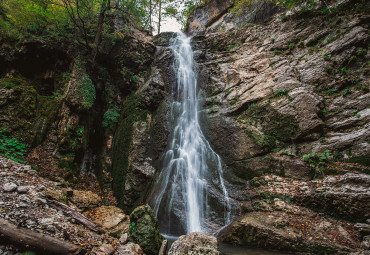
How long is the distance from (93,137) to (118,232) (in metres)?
6.56

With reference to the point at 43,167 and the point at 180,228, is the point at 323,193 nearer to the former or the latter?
the point at 180,228

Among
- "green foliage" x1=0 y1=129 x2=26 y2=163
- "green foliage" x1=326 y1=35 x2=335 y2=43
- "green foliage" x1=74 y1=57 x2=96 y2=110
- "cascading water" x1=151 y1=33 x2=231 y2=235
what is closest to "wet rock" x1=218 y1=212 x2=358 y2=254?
"cascading water" x1=151 y1=33 x2=231 y2=235

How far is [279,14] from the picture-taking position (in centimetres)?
1066

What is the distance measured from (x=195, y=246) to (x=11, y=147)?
7.03 m

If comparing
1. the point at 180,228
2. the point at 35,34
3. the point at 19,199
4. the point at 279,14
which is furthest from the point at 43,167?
the point at 279,14

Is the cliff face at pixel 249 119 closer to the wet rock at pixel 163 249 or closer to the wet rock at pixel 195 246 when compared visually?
the wet rock at pixel 195 246

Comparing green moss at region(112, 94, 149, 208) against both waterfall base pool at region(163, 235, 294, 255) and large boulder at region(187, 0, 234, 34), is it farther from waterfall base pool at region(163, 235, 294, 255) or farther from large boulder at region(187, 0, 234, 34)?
large boulder at region(187, 0, 234, 34)

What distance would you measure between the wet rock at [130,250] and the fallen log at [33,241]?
1.12m

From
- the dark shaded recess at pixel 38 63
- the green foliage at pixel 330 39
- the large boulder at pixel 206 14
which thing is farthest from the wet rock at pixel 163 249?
the large boulder at pixel 206 14

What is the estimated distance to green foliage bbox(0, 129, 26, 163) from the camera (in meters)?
5.97

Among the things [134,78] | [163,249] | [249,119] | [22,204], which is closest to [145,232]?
[163,249]

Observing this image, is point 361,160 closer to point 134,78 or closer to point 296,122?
point 296,122

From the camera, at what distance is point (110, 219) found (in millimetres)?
5598

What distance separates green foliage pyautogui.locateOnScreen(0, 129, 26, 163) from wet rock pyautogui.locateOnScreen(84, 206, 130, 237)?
3133 mm
